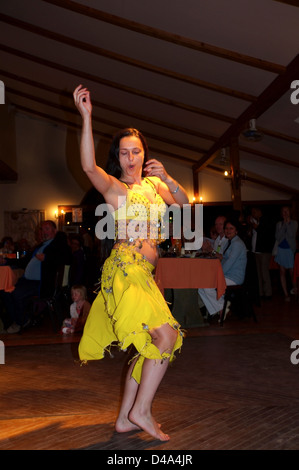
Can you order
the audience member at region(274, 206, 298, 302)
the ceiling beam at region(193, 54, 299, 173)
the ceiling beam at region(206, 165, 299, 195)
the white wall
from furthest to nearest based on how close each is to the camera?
1. the white wall
2. the ceiling beam at region(206, 165, 299, 195)
3. the audience member at region(274, 206, 298, 302)
4. the ceiling beam at region(193, 54, 299, 173)

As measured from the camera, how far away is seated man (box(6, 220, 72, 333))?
17.2ft

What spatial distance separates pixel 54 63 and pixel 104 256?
8.13 metres

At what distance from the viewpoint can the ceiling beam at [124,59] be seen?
26.2 ft

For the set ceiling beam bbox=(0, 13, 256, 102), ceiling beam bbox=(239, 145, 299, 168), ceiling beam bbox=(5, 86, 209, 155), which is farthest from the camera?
ceiling beam bbox=(5, 86, 209, 155)

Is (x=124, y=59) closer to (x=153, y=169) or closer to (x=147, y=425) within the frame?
(x=153, y=169)

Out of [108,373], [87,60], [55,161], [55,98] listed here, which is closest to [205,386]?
[108,373]

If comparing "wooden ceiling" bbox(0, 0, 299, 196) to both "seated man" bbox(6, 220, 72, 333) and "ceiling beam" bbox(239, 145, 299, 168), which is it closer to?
"ceiling beam" bbox(239, 145, 299, 168)

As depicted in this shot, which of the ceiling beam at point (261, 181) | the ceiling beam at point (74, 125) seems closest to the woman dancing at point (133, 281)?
the ceiling beam at point (261, 181)

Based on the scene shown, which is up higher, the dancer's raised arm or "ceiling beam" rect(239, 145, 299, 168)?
"ceiling beam" rect(239, 145, 299, 168)

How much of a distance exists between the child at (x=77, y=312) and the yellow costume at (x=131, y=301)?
2838mm

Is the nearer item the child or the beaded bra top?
the beaded bra top

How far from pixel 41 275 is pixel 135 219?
3.30m

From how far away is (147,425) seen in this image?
2.04m

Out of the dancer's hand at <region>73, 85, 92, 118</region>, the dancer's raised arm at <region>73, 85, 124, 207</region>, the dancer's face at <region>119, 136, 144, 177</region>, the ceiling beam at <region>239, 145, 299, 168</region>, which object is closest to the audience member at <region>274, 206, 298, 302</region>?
the ceiling beam at <region>239, 145, 299, 168</region>
